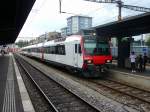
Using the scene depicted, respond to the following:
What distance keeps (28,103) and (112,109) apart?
325cm

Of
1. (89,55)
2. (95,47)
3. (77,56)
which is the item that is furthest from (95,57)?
(77,56)

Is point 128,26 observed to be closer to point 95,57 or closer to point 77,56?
point 95,57

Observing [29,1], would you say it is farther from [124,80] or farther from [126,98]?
[126,98]

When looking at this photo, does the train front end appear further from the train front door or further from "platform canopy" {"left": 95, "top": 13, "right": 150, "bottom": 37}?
"platform canopy" {"left": 95, "top": 13, "right": 150, "bottom": 37}

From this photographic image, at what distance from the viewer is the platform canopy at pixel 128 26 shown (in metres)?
20.0

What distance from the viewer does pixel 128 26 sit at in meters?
23.7

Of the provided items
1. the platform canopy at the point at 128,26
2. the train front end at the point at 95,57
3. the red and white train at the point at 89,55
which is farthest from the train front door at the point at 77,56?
the platform canopy at the point at 128,26

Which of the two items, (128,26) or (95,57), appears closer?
(95,57)

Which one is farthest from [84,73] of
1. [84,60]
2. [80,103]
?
[80,103]

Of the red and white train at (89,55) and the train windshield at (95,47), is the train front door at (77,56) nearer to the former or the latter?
the red and white train at (89,55)

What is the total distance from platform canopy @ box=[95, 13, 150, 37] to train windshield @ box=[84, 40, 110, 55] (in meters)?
2.54

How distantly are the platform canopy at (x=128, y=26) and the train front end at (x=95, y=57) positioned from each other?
8.81ft

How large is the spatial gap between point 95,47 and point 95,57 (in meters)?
0.72

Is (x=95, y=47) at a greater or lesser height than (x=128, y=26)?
lesser
